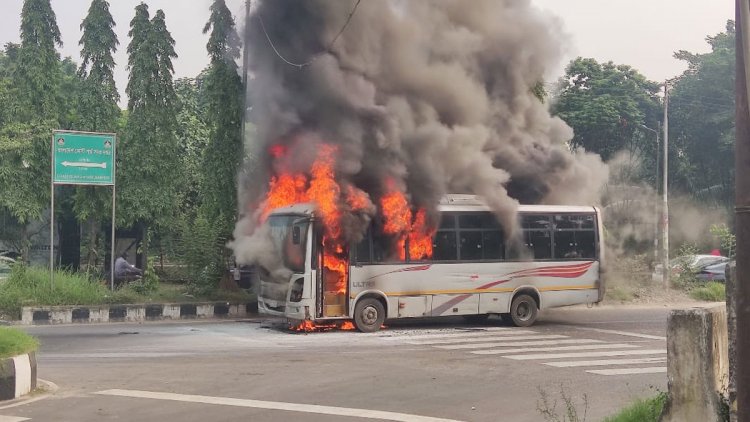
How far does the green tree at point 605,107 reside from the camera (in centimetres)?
3738

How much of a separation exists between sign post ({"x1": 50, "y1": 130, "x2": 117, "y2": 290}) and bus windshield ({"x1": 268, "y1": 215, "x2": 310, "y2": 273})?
5.10 m

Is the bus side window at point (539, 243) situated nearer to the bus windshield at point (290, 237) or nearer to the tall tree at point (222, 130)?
the bus windshield at point (290, 237)

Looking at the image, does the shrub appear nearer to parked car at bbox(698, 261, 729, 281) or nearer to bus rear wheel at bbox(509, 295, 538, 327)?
bus rear wheel at bbox(509, 295, 538, 327)

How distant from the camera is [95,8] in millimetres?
21797

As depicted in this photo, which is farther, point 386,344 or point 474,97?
point 474,97

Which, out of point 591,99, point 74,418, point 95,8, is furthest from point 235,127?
point 591,99

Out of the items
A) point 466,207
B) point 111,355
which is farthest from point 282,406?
point 466,207

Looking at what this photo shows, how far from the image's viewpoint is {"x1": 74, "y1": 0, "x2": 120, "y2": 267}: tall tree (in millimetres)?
21938

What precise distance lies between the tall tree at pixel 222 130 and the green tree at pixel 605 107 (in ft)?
63.1

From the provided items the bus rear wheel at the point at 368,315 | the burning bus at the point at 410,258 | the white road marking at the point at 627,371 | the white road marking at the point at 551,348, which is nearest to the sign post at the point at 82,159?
the burning bus at the point at 410,258

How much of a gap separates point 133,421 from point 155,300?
12078mm

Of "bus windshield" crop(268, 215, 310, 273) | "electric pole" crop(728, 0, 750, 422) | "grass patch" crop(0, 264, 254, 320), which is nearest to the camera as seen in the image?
"electric pole" crop(728, 0, 750, 422)

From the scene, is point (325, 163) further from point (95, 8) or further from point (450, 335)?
point (95, 8)

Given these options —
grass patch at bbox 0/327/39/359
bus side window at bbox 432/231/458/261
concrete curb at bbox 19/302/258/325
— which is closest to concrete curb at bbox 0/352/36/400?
grass patch at bbox 0/327/39/359
